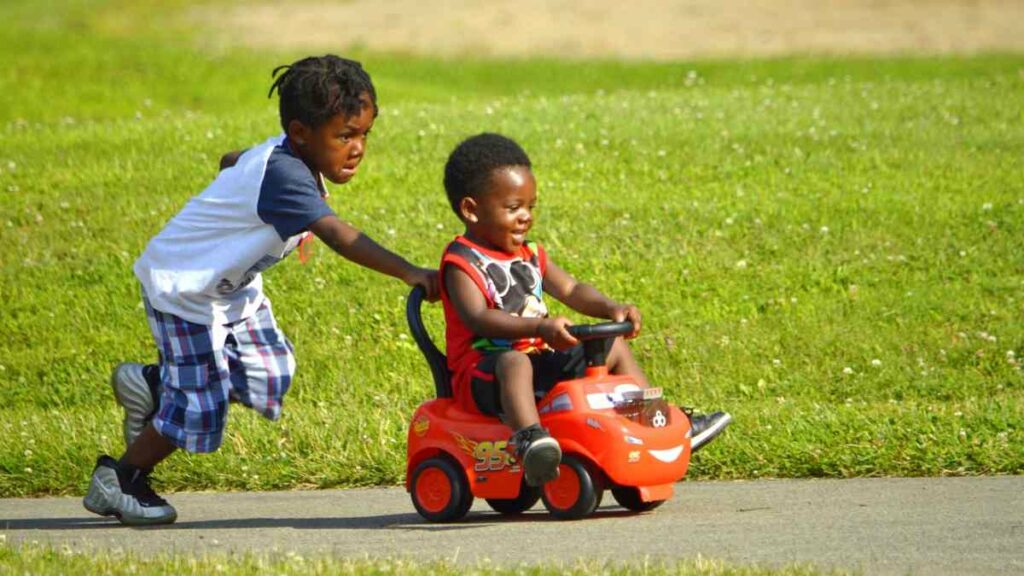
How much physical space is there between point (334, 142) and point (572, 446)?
1427mm

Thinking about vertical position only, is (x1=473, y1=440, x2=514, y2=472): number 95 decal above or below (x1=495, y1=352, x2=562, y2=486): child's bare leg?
below

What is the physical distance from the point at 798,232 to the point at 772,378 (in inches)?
93.3

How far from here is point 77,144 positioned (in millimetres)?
→ 14523

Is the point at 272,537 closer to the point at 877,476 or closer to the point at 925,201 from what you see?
the point at 877,476

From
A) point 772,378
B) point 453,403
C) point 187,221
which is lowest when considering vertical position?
point 772,378

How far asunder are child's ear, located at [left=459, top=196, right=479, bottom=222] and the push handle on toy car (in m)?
0.65

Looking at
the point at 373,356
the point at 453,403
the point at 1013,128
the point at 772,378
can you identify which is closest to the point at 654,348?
the point at 772,378

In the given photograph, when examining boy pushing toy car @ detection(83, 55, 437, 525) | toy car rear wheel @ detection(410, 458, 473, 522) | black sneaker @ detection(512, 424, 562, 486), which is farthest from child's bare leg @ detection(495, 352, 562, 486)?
boy pushing toy car @ detection(83, 55, 437, 525)

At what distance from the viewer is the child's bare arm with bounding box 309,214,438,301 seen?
5.77 meters

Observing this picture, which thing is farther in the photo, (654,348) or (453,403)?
(654,348)

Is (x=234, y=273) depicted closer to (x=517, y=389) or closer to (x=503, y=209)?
(x=503, y=209)

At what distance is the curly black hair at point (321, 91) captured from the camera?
5945mm

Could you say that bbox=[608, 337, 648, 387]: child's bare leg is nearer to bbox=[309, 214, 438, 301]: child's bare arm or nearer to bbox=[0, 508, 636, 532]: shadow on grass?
bbox=[0, 508, 636, 532]: shadow on grass

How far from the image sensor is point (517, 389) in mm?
5625
